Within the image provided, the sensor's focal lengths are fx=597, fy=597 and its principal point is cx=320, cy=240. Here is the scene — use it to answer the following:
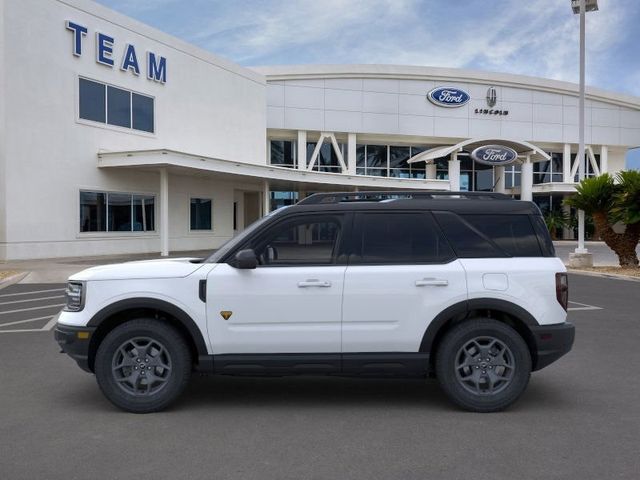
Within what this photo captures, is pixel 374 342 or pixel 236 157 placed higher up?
pixel 236 157

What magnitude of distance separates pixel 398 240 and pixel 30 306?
29.4 ft

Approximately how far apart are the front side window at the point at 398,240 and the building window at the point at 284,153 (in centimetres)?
3540

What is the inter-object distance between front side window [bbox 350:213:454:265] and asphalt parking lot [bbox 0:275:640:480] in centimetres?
132

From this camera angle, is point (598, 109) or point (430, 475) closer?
point (430, 475)

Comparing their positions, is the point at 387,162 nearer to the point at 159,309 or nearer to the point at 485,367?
the point at 485,367

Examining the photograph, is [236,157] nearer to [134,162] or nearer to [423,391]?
[134,162]

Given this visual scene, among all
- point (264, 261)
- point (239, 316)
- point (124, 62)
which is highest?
point (124, 62)

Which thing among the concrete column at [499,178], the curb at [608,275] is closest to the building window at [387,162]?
the concrete column at [499,178]

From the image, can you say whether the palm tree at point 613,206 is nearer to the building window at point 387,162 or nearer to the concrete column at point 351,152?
the concrete column at point 351,152

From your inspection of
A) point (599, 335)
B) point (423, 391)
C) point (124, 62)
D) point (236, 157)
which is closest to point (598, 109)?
point (236, 157)

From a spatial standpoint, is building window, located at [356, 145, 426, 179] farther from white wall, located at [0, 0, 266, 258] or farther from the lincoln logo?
white wall, located at [0, 0, 266, 258]

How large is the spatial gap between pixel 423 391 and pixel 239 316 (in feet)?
6.64

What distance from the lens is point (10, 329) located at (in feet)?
29.6

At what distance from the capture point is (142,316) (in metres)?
5.22
